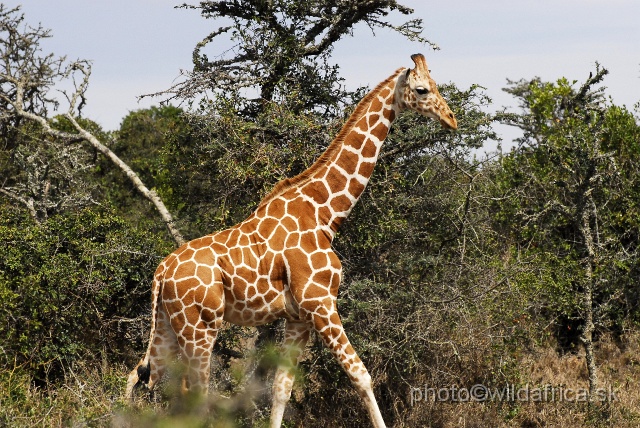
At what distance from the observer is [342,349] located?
8211 millimetres

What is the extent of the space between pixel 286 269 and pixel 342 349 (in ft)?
3.04

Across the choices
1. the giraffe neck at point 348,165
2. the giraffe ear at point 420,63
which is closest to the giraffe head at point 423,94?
the giraffe ear at point 420,63

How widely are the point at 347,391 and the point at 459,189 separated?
3.09 metres

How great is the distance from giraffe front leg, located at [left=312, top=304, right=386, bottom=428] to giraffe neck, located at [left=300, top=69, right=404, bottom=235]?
93 centimetres

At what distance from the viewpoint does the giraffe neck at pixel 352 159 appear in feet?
28.2

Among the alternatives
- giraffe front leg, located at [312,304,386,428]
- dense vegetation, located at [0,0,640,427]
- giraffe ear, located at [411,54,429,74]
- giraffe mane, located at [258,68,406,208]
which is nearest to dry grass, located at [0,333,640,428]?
dense vegetation, located at [0,0,640,427]

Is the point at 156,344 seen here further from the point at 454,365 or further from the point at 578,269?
the point at 578,269

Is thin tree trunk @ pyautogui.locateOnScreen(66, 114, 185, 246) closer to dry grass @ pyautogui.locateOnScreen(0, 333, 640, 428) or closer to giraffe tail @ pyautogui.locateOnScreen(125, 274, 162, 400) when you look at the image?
dry grass @ pyautogui.locateOnScreen(0, 333, 640, 428)

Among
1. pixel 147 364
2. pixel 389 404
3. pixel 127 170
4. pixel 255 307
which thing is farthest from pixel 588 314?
pixel 127 170

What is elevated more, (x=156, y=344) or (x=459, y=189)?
(x=459, y=189)

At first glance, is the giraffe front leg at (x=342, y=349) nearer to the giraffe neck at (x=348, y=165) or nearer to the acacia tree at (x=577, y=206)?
the giraffe neck at (x=348, y=165)

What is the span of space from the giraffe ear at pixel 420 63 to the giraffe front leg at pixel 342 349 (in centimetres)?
253

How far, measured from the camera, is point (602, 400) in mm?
11820

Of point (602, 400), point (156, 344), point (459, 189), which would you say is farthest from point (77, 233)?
point (602, 400)
